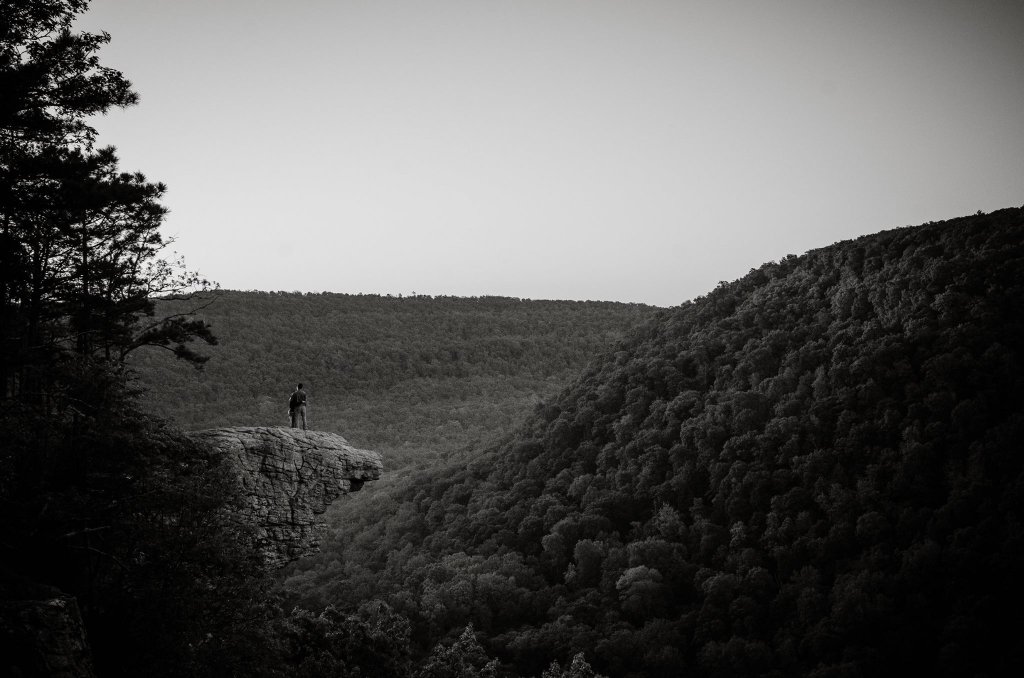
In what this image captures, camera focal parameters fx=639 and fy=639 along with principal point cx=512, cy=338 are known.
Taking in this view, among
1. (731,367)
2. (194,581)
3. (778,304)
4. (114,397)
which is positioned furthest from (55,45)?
(778,304)

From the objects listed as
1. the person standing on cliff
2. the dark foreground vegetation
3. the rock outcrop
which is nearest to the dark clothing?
the person standing on cliff

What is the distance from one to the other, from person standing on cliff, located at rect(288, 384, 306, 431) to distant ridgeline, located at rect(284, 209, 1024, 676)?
7199 mm

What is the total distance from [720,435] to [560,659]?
9.21 m

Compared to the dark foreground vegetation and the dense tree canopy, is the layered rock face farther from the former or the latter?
the dense tree canopy

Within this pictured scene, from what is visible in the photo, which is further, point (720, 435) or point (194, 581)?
point (720, 435)

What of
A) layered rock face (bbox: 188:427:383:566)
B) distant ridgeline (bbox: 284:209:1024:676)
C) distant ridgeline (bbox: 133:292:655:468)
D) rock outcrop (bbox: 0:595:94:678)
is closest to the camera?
rock outcrop (bbox: 0:595:94:678)

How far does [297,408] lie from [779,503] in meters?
15.0

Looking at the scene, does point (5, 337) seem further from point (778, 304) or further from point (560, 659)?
point (778, 304)

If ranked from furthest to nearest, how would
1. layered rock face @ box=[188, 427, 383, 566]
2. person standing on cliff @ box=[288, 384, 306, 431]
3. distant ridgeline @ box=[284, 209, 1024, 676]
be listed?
person standing on cliff @ box=[288, 384, 306, 431], layered rock face @ box=[188, 427, 383, 566], distant ridgeline @ box=[284, 209, 1024, 676]

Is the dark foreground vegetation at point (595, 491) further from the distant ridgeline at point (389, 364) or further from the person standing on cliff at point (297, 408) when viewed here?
the distant ridgeline at point (389, 364)

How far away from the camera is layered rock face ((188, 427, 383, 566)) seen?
16.8 meters

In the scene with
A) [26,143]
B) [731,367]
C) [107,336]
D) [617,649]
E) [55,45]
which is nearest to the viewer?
[55,45]

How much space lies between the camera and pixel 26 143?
11984mm

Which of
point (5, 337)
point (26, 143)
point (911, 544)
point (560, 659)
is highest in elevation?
point (26, 143)
